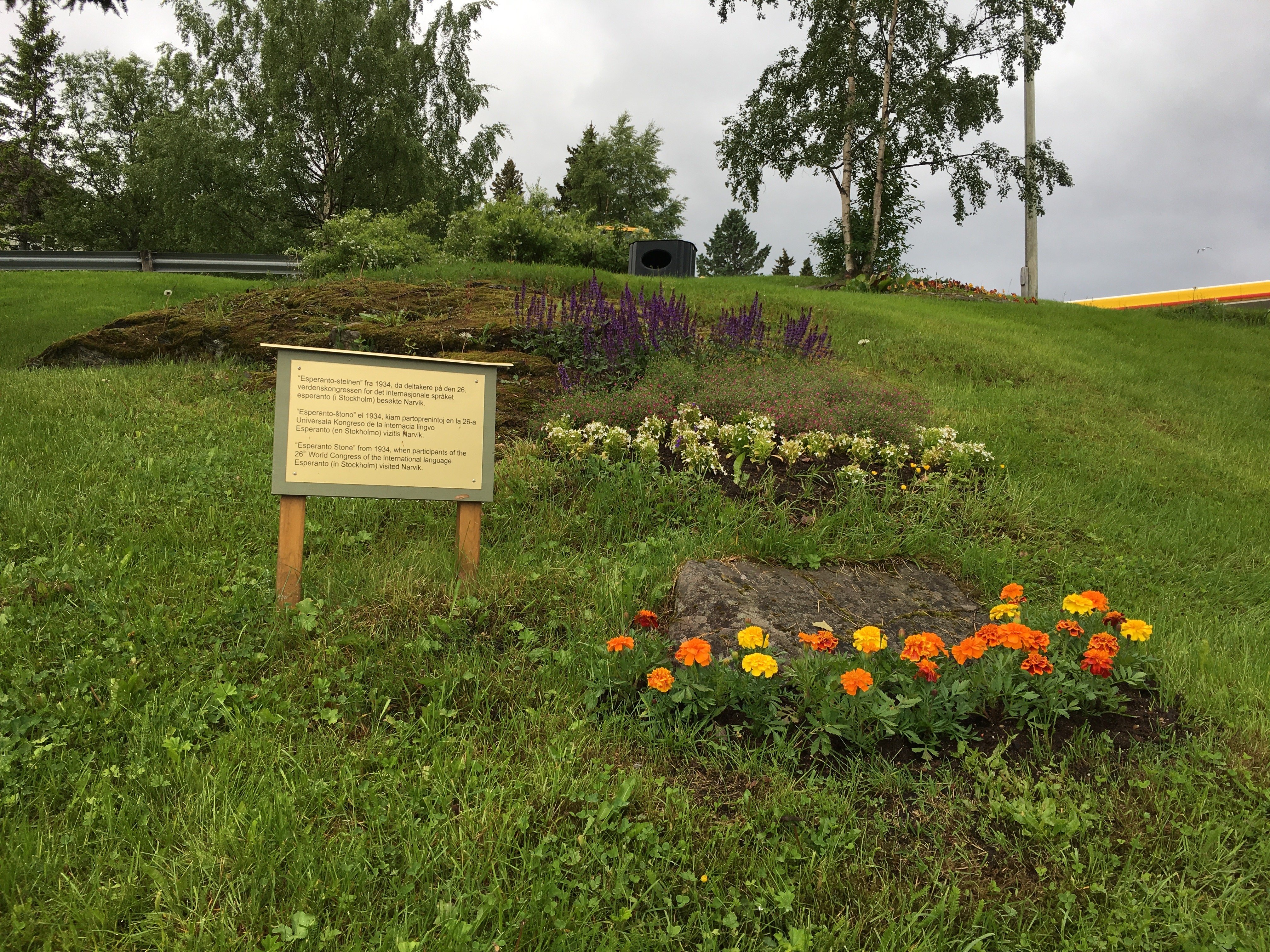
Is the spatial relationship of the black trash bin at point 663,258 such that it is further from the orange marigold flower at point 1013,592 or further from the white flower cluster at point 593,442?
the orange marigold flower at point 1013,592

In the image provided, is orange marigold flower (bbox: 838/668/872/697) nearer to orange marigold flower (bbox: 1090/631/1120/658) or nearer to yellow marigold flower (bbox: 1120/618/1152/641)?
orange marigold flower (bbox: 1090/631/1120/658)

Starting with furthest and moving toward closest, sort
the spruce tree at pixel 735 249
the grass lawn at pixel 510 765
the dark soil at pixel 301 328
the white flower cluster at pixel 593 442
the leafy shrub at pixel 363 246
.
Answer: the spruce tree at pixel 735 249 < the leafy shrub at pixel 363 246 < the dark soil at pixel 301 328 < the white flower cluster at pixel 593 442 < the grass lawn at pixel 510 765

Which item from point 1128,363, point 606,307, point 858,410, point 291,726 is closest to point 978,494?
point 858,410

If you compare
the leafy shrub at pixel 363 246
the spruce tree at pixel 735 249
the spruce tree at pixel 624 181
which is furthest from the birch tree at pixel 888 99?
the spruce tree at pixel 735 249

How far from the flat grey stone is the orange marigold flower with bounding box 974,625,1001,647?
47 cm

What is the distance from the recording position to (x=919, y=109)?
Result: 18484 mm

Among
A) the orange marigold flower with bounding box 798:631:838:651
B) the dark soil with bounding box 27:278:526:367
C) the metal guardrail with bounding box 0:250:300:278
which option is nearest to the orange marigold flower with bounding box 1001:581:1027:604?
the orange marigold flower with bounding box 798:631:838:651

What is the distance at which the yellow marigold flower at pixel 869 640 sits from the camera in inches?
106

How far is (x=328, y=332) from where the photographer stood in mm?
7742

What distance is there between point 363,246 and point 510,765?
40.7 ft

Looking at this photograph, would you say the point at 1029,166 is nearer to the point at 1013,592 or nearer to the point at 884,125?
the point at 884,125

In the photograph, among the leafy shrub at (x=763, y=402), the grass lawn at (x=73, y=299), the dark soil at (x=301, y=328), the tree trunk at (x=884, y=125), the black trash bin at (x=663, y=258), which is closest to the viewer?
the leafy shrub at (x=763, y=402)

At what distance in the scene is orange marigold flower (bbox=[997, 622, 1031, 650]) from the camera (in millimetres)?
2688

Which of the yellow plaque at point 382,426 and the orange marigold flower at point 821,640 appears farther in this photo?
the yellow plaque at point 382,426
